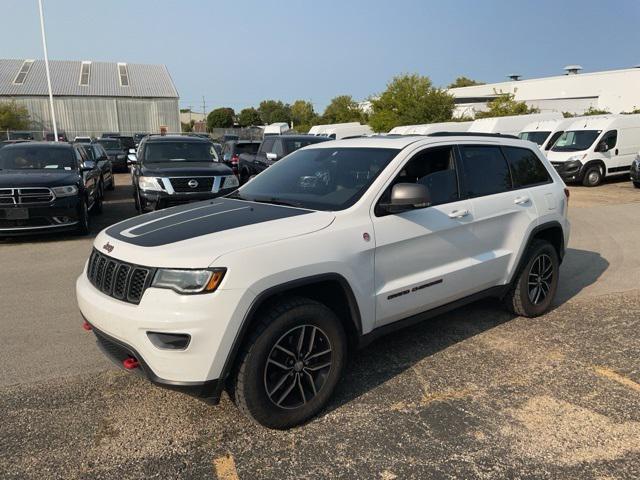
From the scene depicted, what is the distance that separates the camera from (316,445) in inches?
118

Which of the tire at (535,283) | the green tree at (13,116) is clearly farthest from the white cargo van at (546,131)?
the green tree at (13,116)

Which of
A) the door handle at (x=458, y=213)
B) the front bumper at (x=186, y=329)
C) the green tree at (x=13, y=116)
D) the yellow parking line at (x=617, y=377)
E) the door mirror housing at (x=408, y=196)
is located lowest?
the yellow parking line at (x=617, y=377)

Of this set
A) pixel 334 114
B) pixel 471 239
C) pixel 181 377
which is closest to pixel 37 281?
pixel 181 377

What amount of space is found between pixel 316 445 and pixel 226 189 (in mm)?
7379

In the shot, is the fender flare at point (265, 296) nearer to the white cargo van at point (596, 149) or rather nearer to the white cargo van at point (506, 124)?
the white cargo van at point (596, 149)

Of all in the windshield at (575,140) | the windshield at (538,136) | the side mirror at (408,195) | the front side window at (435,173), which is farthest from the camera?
the windshield at (538,136)

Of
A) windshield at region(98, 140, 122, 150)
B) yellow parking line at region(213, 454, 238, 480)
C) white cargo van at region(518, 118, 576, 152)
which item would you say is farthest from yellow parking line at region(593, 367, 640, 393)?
windshield at region(98, 140, 122, 150)

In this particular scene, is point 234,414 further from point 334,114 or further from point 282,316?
point 334,114

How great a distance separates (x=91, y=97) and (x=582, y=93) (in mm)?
46323

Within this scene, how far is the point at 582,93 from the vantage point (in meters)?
48.0

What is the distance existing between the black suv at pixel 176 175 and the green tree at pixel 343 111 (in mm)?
42087

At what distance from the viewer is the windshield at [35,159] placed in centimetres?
948

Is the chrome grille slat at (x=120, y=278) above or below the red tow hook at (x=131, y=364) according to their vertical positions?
above

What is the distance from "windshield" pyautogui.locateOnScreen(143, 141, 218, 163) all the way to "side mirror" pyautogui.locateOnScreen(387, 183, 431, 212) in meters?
7.94
